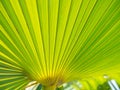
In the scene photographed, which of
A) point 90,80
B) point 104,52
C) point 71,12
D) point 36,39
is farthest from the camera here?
point 90,80

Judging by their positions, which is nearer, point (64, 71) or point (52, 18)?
point (52, 18)

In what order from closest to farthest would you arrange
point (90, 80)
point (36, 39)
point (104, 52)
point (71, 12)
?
point (71, 12), point (36, 39), point (104, 52), point (90, 80)

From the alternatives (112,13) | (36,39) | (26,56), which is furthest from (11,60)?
(112,13)

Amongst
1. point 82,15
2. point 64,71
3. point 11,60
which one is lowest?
point 64,71

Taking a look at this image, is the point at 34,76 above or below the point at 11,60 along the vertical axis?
below

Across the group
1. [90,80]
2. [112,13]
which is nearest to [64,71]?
[112,13]

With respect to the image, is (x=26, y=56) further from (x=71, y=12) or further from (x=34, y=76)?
(x=71, y=12)

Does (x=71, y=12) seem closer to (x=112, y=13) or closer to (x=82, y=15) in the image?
(x=82, y=15)
